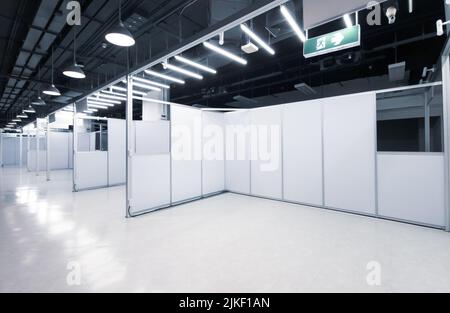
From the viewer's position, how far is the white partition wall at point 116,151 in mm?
8133

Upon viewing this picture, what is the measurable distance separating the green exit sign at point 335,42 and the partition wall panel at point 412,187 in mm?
2282

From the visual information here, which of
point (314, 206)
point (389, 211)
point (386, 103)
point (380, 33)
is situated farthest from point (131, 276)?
point (386, 103)

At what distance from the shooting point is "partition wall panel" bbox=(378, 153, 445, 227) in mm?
3662

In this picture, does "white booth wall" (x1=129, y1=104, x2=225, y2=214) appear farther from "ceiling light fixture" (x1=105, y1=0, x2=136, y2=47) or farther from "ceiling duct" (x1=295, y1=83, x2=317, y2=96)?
"ceiling duct" (x1=295, y1=83, x2=317, y2=96)

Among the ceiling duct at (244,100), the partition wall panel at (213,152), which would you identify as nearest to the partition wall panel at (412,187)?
the partition wall panel at (213,152)

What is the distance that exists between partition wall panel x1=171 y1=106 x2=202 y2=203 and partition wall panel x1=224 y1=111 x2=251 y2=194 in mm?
1118

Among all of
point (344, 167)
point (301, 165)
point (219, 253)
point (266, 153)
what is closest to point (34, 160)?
point (266, 153)

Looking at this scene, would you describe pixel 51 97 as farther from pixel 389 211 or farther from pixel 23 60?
pixel 389 211

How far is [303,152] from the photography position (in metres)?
5.26

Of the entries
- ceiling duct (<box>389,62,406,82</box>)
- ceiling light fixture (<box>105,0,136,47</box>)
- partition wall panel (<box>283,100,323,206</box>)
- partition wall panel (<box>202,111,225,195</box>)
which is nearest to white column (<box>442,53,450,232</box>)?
ceiling duct (<box>389,62,406,82</box>)

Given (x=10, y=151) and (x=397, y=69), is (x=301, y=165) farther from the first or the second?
(x=10, y=151)

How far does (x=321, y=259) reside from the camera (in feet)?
8.64

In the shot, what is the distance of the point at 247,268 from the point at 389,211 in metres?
3.43
